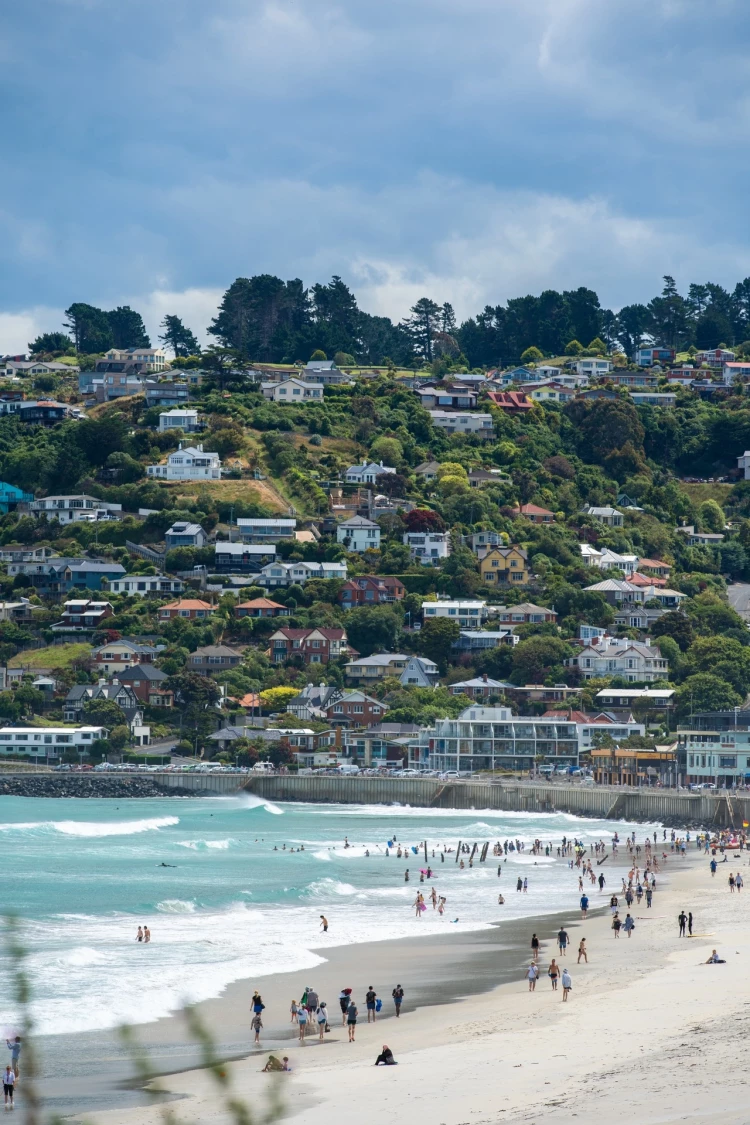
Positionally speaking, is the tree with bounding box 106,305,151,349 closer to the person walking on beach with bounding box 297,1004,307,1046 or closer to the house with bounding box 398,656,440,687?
the house with bounding box 398,656,440,687

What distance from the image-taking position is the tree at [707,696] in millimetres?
93000

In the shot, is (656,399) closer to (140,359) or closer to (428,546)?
(428,546)

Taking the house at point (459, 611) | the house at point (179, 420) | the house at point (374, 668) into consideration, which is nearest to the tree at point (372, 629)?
the house at point (374, 668)

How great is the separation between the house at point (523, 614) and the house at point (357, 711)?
14209 millimetres

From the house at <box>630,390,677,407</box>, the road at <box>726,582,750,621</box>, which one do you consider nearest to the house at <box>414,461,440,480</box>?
the road at <box>726,582,750,621</box>

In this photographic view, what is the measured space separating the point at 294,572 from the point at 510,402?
3957 centimetres

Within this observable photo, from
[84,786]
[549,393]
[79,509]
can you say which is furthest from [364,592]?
[549,393]

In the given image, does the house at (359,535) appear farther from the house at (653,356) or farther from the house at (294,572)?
the house at (653,356)

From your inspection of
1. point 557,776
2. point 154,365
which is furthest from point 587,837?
point 154,365

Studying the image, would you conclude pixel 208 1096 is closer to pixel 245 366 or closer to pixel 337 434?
pixel 337 434

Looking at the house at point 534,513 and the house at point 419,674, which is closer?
the house at point 419,674

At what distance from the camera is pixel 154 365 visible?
156500 mm

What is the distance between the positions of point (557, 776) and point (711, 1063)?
68.9 metres

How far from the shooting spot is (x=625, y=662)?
335 feet
